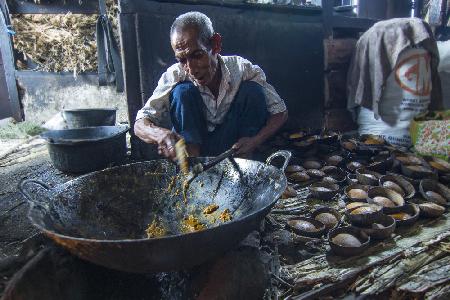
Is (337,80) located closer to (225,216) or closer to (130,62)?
(130,62)

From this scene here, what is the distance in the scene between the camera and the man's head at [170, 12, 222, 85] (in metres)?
Result: 2.12

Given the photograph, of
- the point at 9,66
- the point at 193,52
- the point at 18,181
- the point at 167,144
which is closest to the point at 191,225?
the point at 167,144

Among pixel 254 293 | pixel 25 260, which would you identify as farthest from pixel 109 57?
pixel 254 293

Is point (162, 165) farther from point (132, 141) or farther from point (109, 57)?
point (109, 57)

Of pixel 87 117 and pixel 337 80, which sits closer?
pixel 87 117

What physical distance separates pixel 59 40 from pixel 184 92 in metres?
4.26

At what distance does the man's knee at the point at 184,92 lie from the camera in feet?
8.34

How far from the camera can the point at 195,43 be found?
2123mm

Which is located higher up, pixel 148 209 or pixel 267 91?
pixel 267 91

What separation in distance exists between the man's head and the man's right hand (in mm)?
466

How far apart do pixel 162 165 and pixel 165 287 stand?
63 centimetres

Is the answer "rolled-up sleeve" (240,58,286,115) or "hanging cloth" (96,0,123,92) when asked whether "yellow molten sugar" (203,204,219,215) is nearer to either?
"rolled-up sleeve" (240,58,286,115)

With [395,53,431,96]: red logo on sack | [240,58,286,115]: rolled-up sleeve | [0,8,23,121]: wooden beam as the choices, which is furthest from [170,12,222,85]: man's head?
[0,8,23,121]: wooden beam

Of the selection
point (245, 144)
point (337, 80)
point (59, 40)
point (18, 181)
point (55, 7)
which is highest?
point (55, 7)
